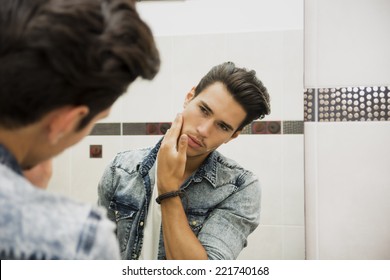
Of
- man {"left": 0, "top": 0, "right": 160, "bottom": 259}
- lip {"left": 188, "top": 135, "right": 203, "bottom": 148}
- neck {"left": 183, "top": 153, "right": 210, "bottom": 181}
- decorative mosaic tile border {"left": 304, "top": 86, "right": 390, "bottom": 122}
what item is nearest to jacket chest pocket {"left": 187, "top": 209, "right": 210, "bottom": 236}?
neck {"left": 183, "top": 153, "right": 210, "bottom": 181}

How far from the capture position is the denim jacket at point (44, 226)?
1.73 feet

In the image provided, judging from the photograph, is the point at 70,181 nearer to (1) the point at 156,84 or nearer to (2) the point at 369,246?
(1) the point at 156,84

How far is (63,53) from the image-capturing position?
0.56m

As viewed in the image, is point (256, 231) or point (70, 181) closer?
point (256, 231)

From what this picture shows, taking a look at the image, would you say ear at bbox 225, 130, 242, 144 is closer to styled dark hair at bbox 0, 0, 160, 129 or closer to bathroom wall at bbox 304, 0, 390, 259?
bathroom wall at bbox 304, 0, 390, 259

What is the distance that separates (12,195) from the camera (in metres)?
0.53

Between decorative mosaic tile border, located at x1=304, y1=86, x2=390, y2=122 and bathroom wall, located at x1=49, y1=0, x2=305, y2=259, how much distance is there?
0.07m

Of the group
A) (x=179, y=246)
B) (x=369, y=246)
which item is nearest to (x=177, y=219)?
(x=179, y=246)

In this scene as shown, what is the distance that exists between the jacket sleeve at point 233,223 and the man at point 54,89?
22.8 inches

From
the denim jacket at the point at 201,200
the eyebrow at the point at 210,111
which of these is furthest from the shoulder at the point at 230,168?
the eyebrow at the point at 210,111

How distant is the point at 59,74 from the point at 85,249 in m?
0.27

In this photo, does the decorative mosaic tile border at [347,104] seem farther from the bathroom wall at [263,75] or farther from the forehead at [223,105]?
the forehead at [223,105]

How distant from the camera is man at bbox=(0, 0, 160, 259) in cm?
54

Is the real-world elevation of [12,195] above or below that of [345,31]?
below
